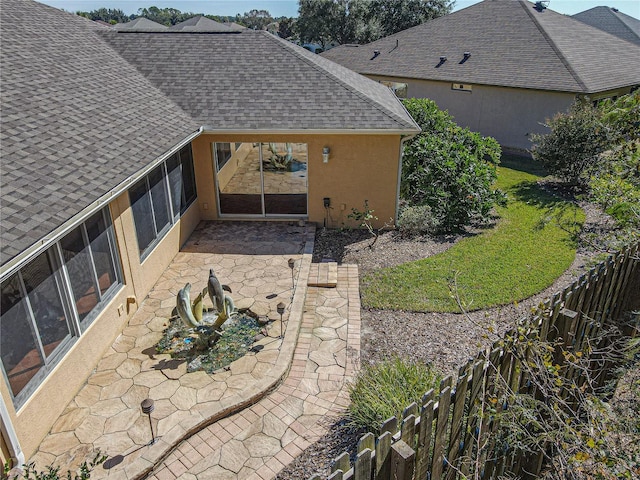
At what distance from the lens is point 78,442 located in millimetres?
5930

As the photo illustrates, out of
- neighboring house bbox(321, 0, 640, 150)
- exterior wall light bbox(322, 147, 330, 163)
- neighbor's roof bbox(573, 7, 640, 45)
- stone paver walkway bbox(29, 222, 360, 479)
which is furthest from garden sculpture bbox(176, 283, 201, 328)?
neighbor's roof bbox(573, 7, 640, 45)

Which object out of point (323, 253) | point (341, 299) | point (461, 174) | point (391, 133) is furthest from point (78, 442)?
point (461, 174)

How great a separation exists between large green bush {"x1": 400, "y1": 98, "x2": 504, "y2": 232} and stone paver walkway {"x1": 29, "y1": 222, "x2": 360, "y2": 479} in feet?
14.8

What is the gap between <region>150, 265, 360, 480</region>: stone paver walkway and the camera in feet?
18.7

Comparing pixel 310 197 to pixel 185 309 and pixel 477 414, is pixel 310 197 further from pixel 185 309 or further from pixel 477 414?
pixel 477 414

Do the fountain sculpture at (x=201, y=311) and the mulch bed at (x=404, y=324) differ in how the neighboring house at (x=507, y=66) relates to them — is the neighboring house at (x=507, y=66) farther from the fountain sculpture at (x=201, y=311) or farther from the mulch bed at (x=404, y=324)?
the fountain sculpture at (x=201, y=311)

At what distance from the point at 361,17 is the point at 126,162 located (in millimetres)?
60208

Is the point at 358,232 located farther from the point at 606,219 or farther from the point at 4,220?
the point at 4,220

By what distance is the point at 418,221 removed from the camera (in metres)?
12.6

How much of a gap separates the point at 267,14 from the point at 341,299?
149 m

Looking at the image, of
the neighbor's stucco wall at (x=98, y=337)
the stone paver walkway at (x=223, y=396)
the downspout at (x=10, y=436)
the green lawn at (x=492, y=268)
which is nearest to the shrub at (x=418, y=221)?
the green lawn at (x=492, y=268)

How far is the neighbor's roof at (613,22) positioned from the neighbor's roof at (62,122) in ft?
119

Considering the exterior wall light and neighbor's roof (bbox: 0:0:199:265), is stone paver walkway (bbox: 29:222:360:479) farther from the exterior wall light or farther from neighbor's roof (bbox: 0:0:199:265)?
the exterior wall light

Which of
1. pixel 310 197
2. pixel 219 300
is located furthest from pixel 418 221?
pixel 219 300
